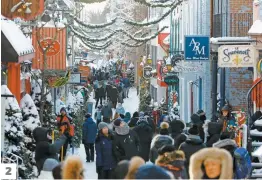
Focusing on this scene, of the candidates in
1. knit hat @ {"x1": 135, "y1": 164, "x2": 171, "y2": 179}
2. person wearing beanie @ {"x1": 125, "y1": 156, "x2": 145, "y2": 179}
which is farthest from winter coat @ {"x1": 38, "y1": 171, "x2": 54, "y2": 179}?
knit hat @ {"x1": 135, "y1": 164, "x2": 171, "y2": 179}

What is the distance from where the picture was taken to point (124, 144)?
20078 millimetres

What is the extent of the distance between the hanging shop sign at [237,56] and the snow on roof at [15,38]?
5.43 m

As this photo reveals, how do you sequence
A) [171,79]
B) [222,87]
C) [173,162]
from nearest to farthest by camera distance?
[173,162], [222,87], [171,79]

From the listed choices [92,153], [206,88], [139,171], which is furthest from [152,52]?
[139,171]

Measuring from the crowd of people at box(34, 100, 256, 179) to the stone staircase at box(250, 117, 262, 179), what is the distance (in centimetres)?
91

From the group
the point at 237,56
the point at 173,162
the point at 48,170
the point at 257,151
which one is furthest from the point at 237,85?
the point at 48,170

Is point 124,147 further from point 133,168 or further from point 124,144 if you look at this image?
point 133,168

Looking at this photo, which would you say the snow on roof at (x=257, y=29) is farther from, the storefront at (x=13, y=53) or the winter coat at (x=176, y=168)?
the winter coat at (x=176, y=168)

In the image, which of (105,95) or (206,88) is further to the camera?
(105,95)

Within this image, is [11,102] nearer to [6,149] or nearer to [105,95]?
[6,149]

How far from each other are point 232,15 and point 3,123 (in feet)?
52.5

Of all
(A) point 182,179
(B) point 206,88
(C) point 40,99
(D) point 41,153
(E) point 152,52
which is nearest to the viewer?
(A) point 182,179

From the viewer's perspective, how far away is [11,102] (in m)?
17.4

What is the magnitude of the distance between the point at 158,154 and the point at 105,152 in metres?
5.20
